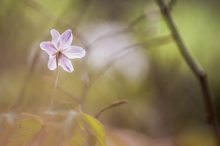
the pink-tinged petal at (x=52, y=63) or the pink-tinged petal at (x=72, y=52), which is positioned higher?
the pink-tinged petal at (x=72, y=52)

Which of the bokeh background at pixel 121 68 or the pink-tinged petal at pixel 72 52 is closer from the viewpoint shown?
the pink-tinged petal at pixel 72 52

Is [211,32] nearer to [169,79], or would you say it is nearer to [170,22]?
[169,79]

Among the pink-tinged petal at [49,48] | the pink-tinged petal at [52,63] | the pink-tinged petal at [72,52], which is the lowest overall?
the pink-tinged petal at [52,63]

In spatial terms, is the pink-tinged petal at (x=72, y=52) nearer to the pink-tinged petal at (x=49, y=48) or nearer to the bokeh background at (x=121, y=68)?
the pink-tinged petal at (x=49, y=48)

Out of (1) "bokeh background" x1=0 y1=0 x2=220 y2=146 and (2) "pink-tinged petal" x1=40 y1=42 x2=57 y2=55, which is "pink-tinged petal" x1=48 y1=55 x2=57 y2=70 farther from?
(1) "bokeh background" x1=0 y1=0 x2=220 y2=146

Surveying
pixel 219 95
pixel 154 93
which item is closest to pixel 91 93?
pixel 154 93

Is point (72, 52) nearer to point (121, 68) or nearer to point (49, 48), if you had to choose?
point (49, 48)

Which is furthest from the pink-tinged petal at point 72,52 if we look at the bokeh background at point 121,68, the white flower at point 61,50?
the bokeh background at point 121,68
